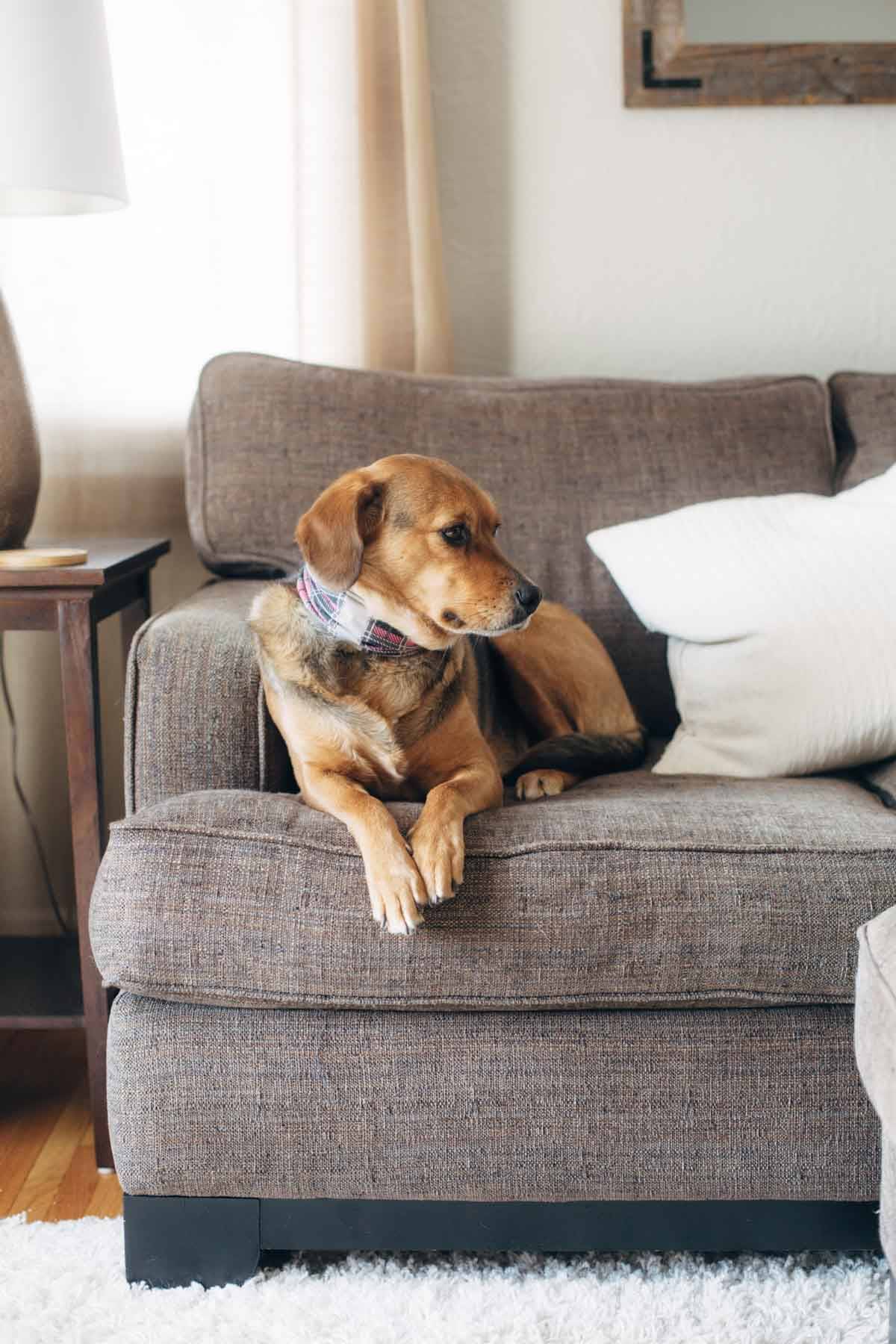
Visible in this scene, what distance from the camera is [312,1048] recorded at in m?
1.41

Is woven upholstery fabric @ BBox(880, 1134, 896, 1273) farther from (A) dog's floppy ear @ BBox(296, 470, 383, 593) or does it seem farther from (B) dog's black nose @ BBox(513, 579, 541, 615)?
(A) dog's floppy ear @ BBox(296, 470, 383, 593)

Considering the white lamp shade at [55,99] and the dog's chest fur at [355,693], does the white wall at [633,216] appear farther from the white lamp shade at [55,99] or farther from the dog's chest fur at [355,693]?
the dog's chest fur at [355,693]

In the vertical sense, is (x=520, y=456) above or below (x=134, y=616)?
above

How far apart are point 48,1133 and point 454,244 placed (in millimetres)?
1882

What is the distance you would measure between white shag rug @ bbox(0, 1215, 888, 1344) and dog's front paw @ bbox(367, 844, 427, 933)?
468 mm

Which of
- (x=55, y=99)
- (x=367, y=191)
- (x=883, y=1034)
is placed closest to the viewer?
(x=883, y=1034)

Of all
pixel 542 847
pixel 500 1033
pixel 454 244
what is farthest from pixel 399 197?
pixel 500 1033

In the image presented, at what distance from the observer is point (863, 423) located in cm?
225

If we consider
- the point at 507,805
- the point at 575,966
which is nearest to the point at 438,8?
the point at 507,805

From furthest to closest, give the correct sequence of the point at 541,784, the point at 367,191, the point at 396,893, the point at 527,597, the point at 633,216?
the point at 633,216 < the point at 367,191 < the point at 541,784 < the point at 527,597 < the point at 396,893

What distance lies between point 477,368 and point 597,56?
68cm

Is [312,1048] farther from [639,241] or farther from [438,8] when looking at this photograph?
[438,8]

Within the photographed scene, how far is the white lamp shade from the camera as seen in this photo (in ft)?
6.21

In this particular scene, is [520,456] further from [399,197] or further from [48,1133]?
[48,1133]
